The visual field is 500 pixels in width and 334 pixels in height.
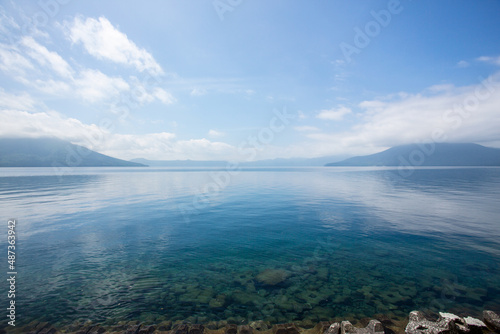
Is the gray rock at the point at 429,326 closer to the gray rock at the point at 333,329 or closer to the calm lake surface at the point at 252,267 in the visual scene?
the calm lake surface at the point at 252,267

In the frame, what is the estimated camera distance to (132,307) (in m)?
11.8

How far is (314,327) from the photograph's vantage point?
412 inches

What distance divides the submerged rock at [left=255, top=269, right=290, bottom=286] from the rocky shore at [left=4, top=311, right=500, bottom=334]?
12.5 feet

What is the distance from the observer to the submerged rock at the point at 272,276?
1458 centimetres

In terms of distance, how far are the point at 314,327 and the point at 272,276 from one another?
500cm

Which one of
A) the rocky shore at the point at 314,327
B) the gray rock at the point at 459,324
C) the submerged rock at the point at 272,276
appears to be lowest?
the submerged rock at the point at 272,276

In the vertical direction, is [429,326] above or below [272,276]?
above

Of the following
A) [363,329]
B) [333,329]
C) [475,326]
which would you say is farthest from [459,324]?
[333,329]

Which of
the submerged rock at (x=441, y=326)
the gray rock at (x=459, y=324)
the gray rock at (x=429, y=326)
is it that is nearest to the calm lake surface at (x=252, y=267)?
the gray rock at (x=429, y=326)

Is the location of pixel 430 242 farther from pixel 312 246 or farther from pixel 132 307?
pixel 132 307

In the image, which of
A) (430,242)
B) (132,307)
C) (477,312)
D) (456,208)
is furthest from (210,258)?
(456,208)

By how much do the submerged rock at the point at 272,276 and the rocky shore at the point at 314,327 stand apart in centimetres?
382

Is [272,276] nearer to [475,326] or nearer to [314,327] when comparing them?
[314,327]

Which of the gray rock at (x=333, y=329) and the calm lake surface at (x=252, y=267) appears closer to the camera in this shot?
the gray rock at (x=333, y=329)
